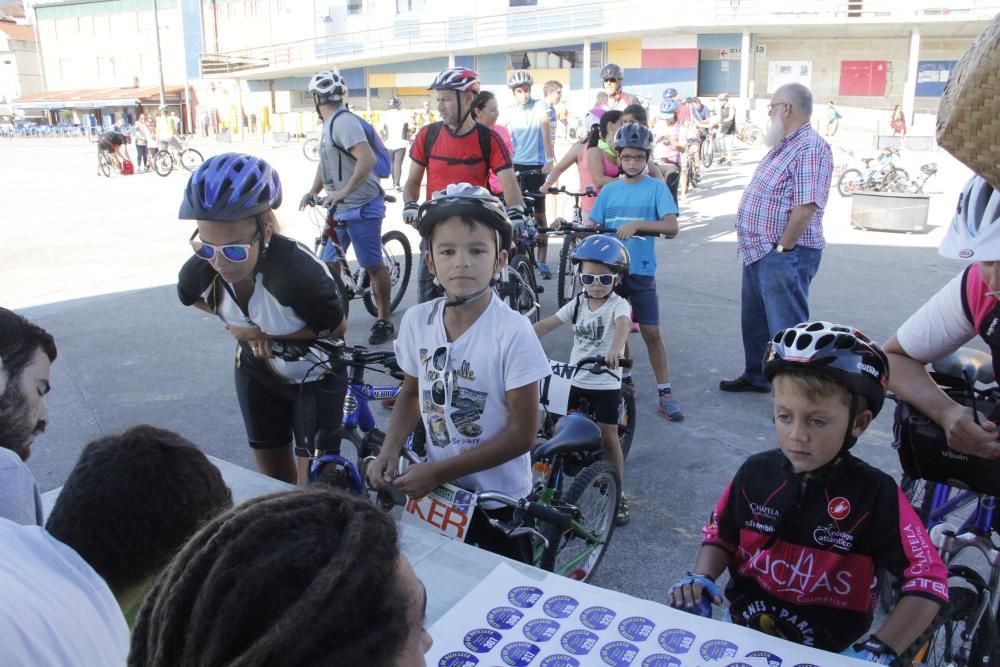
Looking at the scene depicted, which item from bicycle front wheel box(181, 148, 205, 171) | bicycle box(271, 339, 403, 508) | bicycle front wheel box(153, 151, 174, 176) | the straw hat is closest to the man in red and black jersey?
bicycle box(271, 339, 403, 508)

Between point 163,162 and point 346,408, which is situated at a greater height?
point 163,162

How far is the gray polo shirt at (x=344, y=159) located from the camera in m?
6.44

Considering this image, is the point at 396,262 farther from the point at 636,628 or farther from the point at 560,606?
the point at 636,628

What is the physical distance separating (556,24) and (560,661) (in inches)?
1820

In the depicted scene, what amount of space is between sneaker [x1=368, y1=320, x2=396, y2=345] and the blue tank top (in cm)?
329

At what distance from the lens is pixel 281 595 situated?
2.86 ft

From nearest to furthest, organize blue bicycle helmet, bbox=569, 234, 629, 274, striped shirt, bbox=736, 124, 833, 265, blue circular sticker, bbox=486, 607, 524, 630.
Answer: blue circular sticker, bbox=486, 607, 524, 630, blue bicycle helmet, bbox=569, 234, 629, 274, striped shirt, bbox=736, 124, 833, 265

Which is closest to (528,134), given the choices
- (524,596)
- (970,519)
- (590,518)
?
(590,518)

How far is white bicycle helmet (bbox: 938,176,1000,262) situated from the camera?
1.64 meters

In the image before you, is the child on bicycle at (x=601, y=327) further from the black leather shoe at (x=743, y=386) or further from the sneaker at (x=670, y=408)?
the black leather shoe at (x=743, y=386)

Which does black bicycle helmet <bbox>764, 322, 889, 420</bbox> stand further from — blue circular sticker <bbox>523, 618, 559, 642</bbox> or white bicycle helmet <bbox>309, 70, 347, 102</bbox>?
white bicycle helmet <bbox>309, 70, 347, 102</bbox>

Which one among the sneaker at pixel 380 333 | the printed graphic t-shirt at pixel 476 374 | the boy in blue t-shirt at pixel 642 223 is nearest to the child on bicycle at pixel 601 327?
the boy in blue t-shirt at pixel 642 223

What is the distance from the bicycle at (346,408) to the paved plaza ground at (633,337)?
95cm

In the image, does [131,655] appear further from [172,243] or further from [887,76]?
[887,76]
